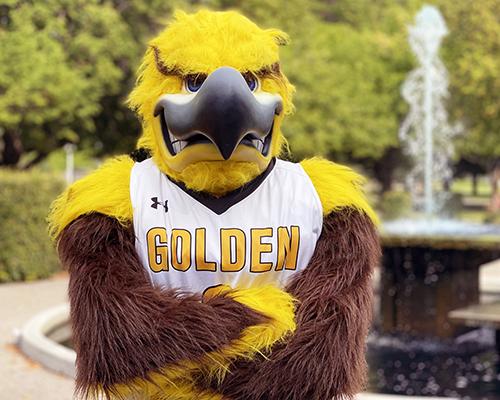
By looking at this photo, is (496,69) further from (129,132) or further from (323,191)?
(323,191)

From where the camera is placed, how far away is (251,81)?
287 cm

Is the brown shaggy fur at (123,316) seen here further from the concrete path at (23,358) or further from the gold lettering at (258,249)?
the concrete path at (23,358)

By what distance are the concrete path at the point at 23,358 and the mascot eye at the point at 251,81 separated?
14.7 feet

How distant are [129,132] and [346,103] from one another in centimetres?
812

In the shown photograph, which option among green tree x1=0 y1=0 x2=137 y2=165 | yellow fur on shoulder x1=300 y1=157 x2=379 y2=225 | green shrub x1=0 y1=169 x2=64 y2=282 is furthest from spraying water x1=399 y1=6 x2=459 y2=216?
yellow fur on shoulder x1=300 y1=157 x2=379 y2=225

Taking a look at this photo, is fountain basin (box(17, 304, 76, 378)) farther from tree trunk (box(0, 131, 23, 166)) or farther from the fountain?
tree trunk (box(0, 131, 23, 166))

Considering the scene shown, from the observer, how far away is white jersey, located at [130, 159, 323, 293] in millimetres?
2807

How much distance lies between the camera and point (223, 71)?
2648 mm

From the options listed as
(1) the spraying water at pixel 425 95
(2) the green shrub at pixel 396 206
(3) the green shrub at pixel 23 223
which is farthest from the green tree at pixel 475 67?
(3) the green shrub at pixel 23 223

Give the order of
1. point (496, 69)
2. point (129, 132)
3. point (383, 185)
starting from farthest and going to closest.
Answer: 1. point (383, 185)
2. point (496, 69)
3. point (129, 132)

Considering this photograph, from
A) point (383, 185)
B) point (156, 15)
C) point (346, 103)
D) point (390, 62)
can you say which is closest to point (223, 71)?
point (156, 15)

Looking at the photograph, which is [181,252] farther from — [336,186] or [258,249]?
[336,186]

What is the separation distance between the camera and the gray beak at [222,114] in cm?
259

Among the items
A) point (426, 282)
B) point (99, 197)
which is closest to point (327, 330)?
point (99, 197)
